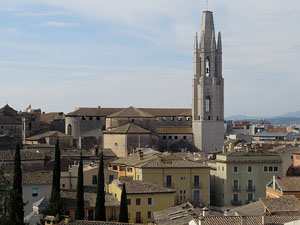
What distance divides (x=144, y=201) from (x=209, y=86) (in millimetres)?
48753

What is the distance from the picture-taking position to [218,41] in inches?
3489

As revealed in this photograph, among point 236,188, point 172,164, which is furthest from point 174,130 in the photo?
point 172,164

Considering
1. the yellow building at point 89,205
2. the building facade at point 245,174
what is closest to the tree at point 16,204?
the yellow building at point 89,205

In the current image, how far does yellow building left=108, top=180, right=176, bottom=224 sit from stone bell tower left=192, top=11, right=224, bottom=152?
4569 centimetres

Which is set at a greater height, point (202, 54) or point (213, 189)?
point (202, 54)

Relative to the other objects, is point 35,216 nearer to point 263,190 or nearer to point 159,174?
point 159,174

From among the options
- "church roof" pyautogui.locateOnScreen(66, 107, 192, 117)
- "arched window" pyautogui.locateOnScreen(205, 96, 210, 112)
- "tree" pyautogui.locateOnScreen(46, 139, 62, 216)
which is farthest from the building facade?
"church roof" pyautogui.locateOnScreen(66, 107, 192, 117)

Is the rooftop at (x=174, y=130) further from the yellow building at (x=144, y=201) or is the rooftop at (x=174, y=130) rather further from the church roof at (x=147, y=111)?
the yellow building at (x=144, y=201)

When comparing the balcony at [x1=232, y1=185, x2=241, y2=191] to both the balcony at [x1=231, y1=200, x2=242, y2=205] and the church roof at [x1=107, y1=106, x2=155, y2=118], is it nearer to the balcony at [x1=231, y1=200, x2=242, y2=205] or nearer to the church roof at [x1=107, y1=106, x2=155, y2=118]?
the balcony at [x1=231, y1=200, x2=242, y2=205]

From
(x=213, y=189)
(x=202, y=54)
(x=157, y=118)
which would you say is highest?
(x=202, y=54)

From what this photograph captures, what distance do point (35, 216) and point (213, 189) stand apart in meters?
22.9

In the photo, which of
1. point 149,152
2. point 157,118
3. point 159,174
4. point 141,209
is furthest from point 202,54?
point 141,209

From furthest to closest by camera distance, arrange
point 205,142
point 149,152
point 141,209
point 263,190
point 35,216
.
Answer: point 205,142
point 149,152
point 263,190
point 141,209
point 35,216

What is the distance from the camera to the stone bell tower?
286 ft
